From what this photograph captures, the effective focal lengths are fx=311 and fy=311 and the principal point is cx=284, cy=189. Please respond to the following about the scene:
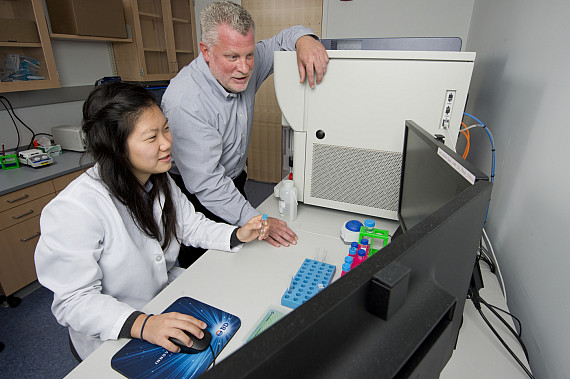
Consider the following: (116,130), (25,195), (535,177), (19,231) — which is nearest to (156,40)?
(25,195)

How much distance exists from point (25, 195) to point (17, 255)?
0.35m

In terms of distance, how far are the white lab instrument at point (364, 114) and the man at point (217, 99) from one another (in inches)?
3.1

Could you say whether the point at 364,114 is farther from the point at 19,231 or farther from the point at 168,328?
the point at 19,231

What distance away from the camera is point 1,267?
5.63ft

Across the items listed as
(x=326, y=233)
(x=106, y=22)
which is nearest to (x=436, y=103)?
(x=326, y=233)

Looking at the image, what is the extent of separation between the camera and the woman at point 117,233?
0.74 metres

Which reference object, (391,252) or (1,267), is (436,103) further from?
(1,267)

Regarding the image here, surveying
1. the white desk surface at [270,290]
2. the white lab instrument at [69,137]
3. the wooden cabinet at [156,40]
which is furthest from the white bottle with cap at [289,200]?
the wooden cabinet at [156,40]

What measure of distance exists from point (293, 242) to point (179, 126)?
24.1 inches

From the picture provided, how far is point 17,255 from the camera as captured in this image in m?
1.78

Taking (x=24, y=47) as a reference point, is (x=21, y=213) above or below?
below

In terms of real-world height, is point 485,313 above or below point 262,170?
above

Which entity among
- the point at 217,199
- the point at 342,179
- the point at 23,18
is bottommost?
the point at 217,199

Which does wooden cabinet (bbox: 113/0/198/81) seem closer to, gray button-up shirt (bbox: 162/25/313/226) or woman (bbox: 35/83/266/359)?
gray button-up shirt (bbox: 162/25/313/226)
